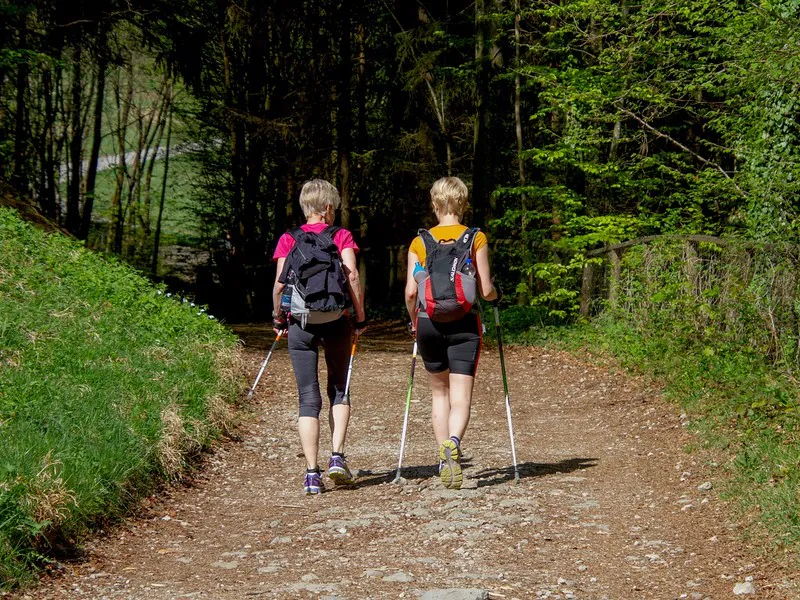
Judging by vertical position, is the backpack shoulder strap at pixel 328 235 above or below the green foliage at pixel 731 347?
above

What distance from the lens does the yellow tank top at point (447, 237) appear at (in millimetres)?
6055

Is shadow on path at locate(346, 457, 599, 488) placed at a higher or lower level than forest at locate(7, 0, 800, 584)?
lower

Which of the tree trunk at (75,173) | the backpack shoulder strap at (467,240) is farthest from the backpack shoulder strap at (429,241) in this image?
the tree trunk at (75,173)

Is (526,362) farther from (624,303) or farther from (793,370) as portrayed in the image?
(793,370)

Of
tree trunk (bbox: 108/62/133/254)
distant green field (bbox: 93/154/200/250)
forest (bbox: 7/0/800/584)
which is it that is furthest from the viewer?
tree trunk (bbox: 108/62/133/254)

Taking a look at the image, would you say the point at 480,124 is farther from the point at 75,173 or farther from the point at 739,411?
the point at 75,173

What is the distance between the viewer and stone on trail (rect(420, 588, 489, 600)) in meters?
4.07

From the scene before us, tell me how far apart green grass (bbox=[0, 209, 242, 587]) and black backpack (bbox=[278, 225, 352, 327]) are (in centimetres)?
151

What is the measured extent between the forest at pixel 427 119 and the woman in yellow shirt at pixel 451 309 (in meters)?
3.18

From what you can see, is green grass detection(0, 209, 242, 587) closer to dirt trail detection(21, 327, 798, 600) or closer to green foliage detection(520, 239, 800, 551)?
dirt trail detection(21, 327, 798, 600)

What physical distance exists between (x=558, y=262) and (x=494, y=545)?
11.8 m

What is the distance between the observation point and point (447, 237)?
611 centimetres

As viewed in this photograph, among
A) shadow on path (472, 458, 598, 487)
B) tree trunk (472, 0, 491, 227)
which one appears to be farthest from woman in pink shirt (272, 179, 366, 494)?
tree trunk (472, 0, 491, 227)

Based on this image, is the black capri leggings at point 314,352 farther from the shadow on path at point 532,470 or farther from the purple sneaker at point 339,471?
the shadow on path at point 532,470
